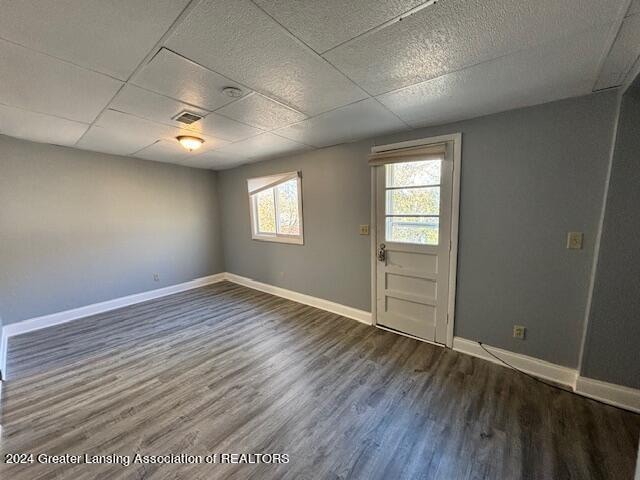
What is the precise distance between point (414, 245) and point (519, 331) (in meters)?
1.19

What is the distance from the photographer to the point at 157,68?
4.86 feet

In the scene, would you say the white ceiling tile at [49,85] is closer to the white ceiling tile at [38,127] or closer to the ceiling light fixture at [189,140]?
the white ceiling tile at [38,127]

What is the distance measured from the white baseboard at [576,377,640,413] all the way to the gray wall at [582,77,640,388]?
45mm

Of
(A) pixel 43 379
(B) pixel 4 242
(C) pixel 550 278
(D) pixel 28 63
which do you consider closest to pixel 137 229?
(B) pixel 4 242

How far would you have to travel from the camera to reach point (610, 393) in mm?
1818

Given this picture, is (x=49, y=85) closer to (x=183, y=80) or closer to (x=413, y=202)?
(x=183, y=80)

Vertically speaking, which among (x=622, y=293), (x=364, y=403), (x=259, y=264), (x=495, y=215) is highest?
(x=495, y=215)

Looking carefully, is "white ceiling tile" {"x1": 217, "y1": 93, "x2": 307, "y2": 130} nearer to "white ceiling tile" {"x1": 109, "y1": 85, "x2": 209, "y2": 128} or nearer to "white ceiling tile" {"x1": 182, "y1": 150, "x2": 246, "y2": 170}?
"white ceiling tile" {"x1": 109, "y1": 85, "x2": 209, "y2": 128}

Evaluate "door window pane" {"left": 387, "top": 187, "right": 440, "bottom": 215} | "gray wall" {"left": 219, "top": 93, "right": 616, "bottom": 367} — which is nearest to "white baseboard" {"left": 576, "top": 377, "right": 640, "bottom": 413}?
"gray wall" {"left": 219, "top": 93, "right": 616, "bottom": 367}

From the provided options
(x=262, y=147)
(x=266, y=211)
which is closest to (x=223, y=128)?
(x=262, y=147)

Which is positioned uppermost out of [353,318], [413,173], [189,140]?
[189,140]

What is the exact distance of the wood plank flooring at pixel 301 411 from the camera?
142 centimetres

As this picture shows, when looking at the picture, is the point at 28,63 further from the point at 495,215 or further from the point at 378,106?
the point at 495,215

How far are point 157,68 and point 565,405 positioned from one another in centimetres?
360
